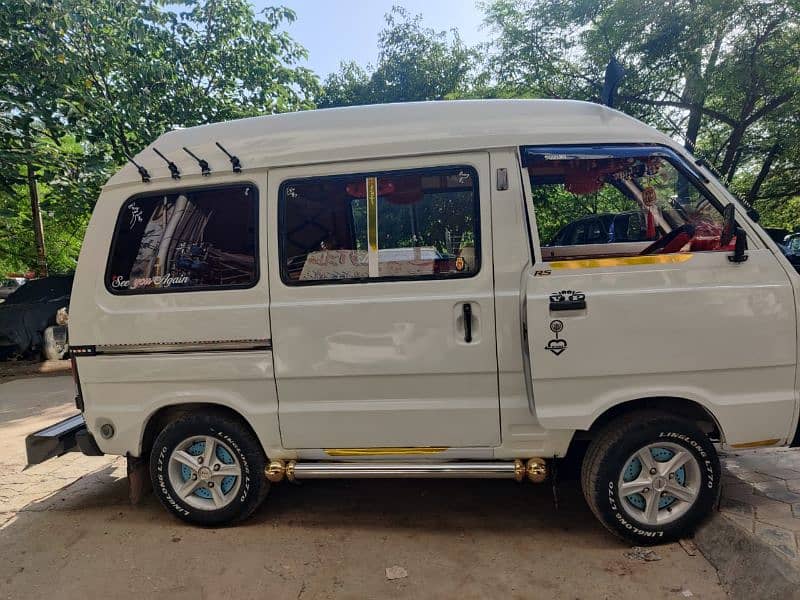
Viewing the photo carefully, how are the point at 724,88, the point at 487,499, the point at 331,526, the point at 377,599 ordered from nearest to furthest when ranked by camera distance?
the point at 377,599, the point at 331,526, the point at 487,499, the point at 724,88

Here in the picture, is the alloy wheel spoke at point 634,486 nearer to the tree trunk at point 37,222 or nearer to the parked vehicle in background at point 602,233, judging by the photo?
the parked vehicle in background at point 602,233

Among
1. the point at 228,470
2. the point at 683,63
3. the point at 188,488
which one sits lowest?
the point at 188,488

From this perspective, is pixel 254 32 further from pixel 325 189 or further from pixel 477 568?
pixel 477 568

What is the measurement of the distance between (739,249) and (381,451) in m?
2.24

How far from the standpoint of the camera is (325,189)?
305 centimetres

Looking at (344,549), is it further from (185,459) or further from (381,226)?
(381,226)

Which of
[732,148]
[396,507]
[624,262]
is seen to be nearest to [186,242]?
[396,507]

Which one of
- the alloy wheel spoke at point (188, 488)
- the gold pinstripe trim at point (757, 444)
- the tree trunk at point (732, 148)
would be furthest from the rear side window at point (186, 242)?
the tree trunk at point (732, 148)

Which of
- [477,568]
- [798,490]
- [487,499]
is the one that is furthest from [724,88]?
[477,568]

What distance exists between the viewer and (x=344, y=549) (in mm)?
3041

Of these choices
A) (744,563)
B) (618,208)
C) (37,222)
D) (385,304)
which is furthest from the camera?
(37,222)

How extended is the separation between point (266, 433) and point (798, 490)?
326 cm

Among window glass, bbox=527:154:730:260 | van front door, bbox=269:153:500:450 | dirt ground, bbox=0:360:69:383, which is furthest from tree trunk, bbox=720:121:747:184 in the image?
dirt ground, bbox=0:360:69:383

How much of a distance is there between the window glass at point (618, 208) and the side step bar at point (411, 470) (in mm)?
1219
